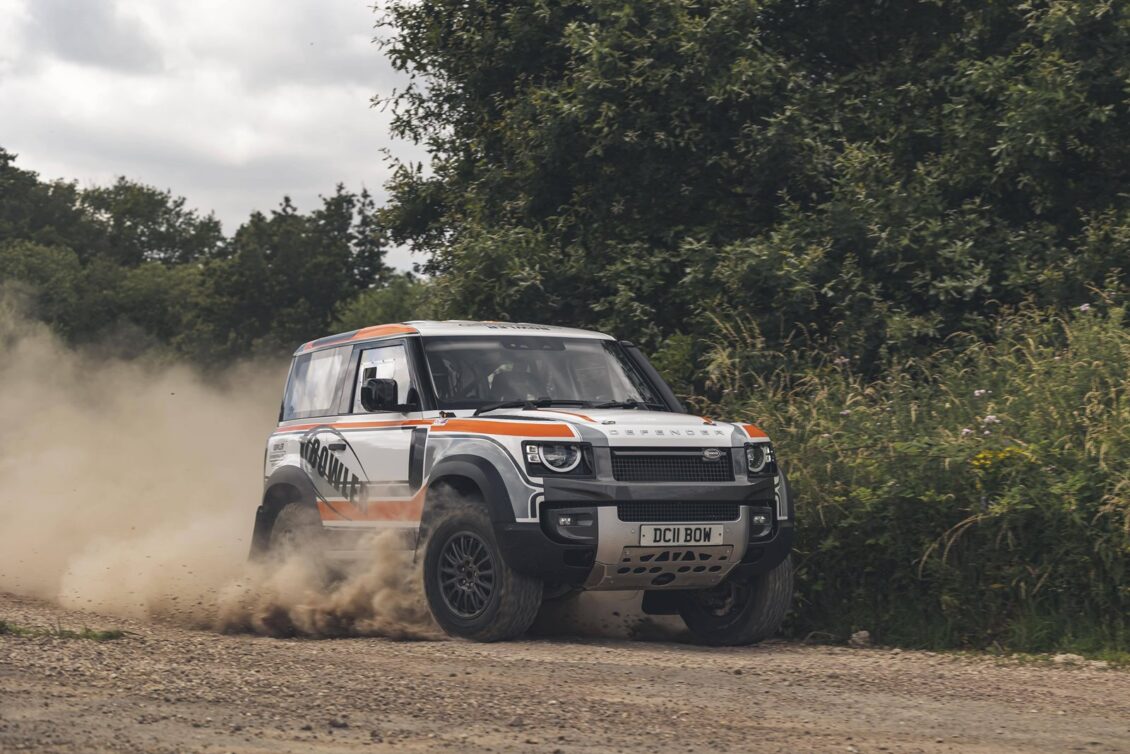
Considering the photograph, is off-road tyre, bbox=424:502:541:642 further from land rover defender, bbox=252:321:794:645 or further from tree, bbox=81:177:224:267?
tree, bbox=81:177:224:267

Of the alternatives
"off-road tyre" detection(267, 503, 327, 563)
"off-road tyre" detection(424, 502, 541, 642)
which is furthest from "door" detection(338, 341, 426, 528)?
"off-road tyre" detection(267, 503, 327, 563)

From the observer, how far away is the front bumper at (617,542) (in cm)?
919

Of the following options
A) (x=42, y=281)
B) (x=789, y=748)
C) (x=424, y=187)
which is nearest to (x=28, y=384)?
(x=424, y=187)

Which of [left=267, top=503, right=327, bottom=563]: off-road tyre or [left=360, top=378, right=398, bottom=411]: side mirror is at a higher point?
[left=360, top=378, right=398, bottom=411]: side mirror

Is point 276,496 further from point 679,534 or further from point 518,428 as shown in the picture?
point 679,534

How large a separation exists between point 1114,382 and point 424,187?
10707 millimetres

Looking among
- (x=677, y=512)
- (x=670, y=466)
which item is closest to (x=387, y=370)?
(x=670, y=466)

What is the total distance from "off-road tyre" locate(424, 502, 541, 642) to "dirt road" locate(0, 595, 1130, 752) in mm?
228

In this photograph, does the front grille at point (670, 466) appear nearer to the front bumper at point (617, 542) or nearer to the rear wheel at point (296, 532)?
the front bumper at point (617, 542)

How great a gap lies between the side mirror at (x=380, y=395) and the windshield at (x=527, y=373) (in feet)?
0.97

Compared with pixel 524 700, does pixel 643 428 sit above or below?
above

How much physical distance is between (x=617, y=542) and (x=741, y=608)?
1.37 metres

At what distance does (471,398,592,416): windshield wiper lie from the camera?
396 inches

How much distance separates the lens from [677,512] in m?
9.43
